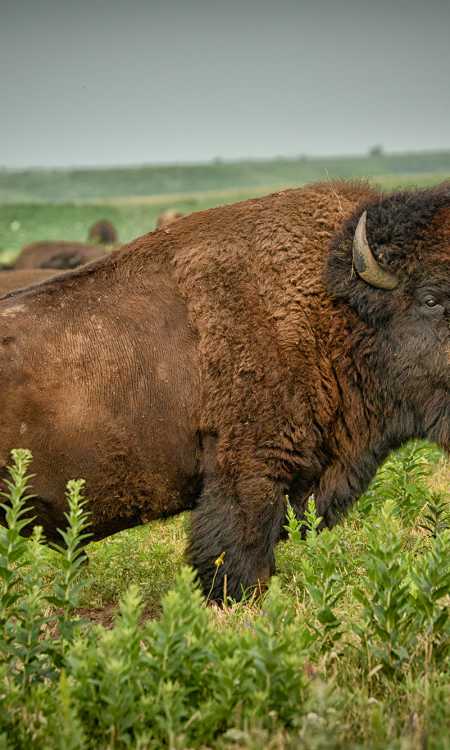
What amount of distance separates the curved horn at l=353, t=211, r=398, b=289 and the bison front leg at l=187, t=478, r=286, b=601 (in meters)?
1.26

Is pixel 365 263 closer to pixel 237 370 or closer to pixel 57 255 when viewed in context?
pixel 237 370

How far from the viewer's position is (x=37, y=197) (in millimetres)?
116688

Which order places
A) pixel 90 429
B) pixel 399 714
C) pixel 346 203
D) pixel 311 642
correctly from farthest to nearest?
pixel 346 203 < pixel 90 429 < pixel 311 642 < pixel 399 714

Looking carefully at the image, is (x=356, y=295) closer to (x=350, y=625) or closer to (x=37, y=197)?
(x=350, y=625)

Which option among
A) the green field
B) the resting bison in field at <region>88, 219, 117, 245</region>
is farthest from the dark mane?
the green field

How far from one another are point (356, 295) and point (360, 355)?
34 cm

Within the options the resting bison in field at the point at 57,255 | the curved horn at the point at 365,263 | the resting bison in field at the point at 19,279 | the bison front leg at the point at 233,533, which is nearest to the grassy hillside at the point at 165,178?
the resting bison in field at the point at 57,255

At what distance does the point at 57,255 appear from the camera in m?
18.3

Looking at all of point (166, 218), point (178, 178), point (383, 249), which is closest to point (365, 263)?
point (383, 249)

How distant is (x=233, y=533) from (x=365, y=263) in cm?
163

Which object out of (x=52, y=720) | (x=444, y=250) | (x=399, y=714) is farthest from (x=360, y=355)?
(x=52, y=720)

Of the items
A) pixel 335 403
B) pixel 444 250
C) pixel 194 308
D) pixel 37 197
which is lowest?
pixel 37 197

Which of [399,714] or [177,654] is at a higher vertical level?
[177,654]

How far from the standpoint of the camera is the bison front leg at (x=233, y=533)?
4820 mm
